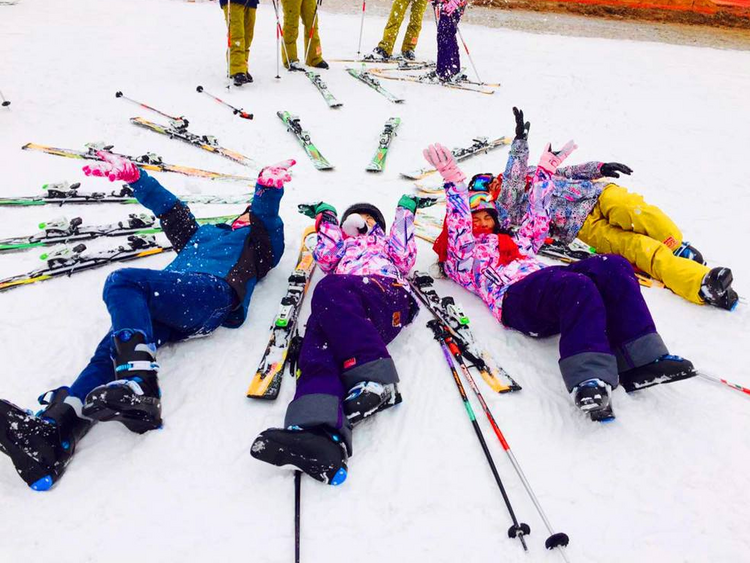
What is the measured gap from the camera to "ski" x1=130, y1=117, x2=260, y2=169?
5.22 metres

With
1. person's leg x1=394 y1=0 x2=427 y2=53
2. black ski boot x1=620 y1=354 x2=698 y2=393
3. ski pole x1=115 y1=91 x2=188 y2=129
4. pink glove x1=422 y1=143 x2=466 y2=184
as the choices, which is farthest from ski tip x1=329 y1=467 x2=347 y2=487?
person's leg x1=394 y1=0 x2=427 y2=53

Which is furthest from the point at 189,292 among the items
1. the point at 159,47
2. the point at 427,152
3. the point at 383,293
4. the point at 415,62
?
the point at 415,62

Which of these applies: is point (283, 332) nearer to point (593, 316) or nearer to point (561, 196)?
point (593, 316)

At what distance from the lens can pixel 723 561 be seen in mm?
1929

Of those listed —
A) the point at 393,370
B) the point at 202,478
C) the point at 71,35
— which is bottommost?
the point at 202,478

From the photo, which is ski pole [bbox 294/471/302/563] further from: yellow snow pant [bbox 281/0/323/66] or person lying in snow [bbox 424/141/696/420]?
yellow snow pant [bbox 281/0/323/66]

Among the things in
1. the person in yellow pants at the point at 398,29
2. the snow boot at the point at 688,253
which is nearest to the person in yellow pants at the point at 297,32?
the person in yellow pants at the point at 398,29

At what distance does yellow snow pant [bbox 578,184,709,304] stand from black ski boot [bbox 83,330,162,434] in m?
3.44

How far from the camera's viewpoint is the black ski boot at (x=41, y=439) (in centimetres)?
199

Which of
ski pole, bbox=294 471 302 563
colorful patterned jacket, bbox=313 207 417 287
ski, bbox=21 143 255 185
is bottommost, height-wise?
ski pole, bbox=294 471 302 563

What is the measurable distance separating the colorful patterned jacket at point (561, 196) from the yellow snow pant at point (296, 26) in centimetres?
564

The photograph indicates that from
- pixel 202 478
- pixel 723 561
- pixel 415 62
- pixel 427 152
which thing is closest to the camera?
pixel 723 561

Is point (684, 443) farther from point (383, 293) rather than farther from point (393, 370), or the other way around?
point (383, 293)

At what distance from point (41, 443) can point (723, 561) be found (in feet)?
9.41
